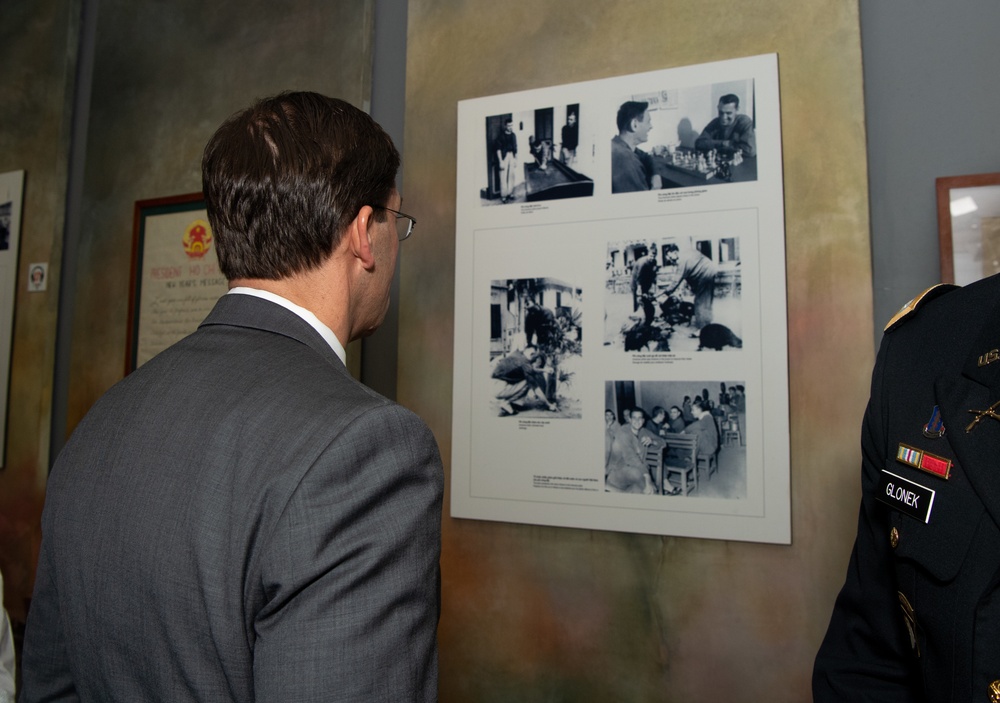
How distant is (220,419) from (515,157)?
1.21 metres

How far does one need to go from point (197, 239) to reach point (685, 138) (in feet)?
5.06

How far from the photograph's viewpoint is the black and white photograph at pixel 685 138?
1535mm

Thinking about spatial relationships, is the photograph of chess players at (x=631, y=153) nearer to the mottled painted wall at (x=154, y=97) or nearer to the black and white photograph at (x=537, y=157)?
the black and white photograph at (x=537, y=157)

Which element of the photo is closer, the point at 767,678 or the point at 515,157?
the point at 767,678

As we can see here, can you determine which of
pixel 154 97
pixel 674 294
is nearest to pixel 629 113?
pixel 674 294

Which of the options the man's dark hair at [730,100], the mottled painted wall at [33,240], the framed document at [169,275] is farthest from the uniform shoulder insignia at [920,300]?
the mottled painted wall at [33,240]

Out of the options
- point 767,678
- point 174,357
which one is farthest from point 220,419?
point 767,678

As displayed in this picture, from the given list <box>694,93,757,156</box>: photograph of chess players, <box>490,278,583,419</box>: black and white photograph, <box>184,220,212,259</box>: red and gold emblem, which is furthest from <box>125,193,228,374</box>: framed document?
<box>694,93,757,156</box>: photograph of chess players

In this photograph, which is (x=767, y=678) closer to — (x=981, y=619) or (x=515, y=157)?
(x=981, y=619)

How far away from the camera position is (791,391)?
57.9 inches

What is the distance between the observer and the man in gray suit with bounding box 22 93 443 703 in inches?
27.4

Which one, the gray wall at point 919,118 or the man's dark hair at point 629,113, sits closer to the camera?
the gray wall at point 919,118

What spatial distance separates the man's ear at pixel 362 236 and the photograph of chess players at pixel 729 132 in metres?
0.91

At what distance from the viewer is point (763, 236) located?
150cm
